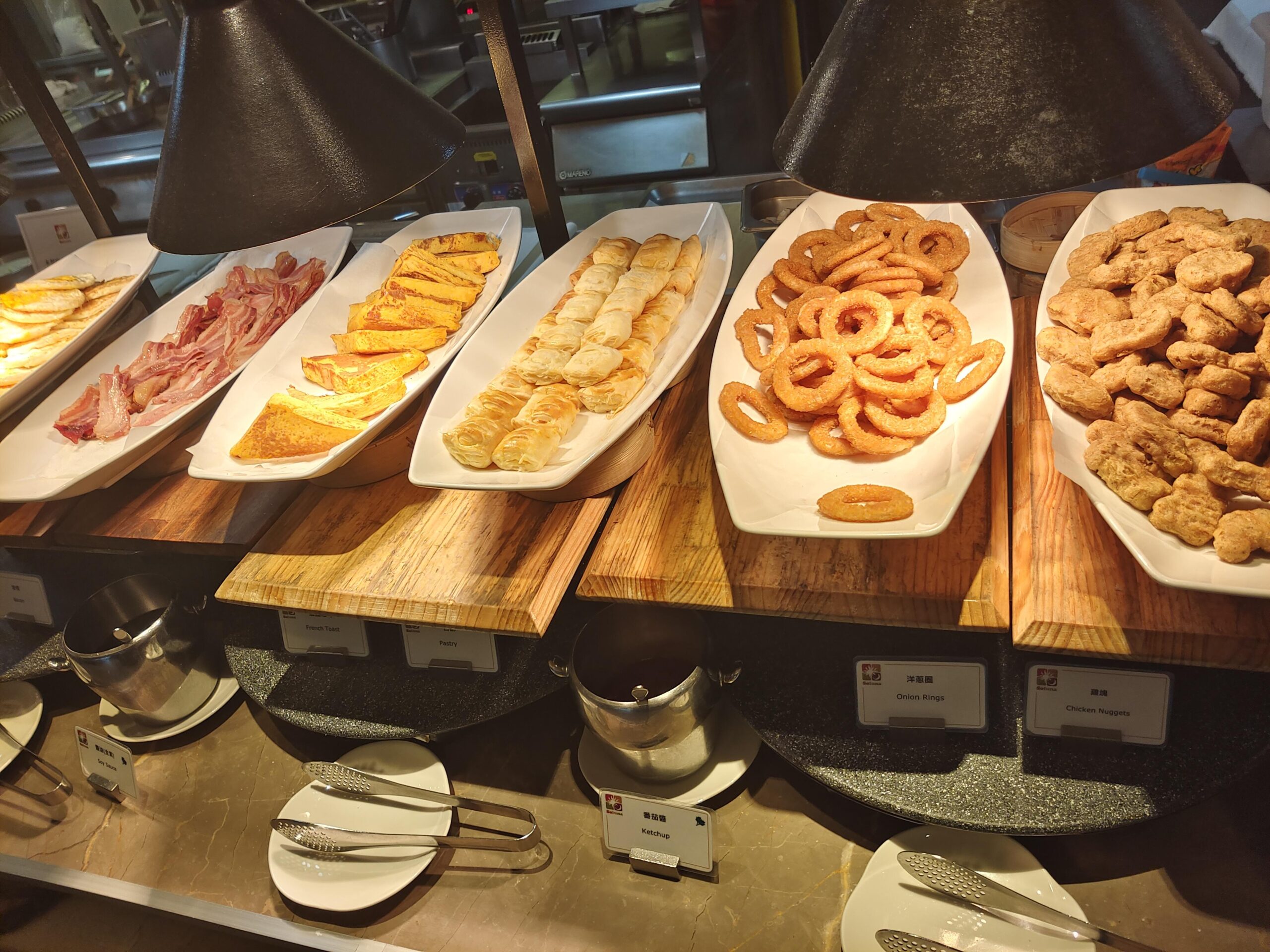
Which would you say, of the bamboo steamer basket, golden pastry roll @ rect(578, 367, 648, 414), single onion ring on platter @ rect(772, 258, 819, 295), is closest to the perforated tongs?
golden pastry roll @ rect(578, 367, 648, 414)

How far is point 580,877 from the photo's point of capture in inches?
63.9

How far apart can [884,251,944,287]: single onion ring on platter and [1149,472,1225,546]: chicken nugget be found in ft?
2.02

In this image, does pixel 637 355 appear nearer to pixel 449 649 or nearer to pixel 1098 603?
pixel 449 649

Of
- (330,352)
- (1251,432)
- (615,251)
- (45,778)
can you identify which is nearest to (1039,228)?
(1251,432)

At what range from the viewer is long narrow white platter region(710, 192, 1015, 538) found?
111 centimetres

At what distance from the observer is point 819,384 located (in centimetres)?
143

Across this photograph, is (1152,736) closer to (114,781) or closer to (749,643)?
(749,643)

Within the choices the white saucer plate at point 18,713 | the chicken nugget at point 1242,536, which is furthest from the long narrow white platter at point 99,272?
the chicken nugget at point 1242,536

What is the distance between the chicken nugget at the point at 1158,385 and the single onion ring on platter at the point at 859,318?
376mm

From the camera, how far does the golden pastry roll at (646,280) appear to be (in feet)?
5.60

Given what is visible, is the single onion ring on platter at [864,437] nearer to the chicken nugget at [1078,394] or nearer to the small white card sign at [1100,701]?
the chicken nugget at [1078,394]

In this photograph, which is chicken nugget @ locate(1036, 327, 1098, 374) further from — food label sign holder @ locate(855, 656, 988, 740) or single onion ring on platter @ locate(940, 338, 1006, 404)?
food label sign holder @ locate(855, 656, 988, 740)

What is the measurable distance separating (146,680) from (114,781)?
0.85 feet

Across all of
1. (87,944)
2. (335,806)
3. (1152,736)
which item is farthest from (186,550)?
(1152,736)
